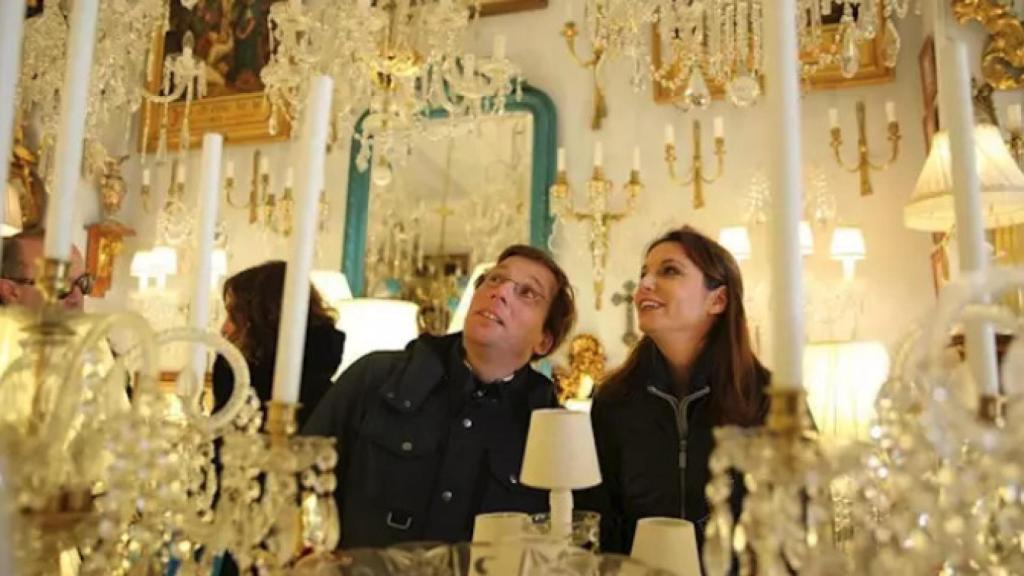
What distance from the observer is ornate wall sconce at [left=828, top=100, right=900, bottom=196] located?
3.40 m

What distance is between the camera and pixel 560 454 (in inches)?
29.0

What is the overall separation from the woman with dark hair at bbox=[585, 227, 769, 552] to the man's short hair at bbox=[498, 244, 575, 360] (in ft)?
0.44

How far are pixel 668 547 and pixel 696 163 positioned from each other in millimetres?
3071

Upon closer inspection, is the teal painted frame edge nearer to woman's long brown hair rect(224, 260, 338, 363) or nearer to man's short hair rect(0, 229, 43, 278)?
man's short hair rect(0, 229, 43, 278)

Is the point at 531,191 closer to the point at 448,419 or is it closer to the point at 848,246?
the point at 848,246

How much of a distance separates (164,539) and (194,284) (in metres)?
0.25

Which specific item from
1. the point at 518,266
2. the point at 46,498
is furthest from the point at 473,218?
the point at 46,498

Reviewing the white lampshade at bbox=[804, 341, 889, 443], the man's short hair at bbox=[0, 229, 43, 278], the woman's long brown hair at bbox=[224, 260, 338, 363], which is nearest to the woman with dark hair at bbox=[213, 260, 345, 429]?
the woman's long brown hair at bbox=[224, 260, 338, 363]

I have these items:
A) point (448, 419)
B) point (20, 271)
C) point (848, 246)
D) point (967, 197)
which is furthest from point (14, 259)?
point (848, 246)

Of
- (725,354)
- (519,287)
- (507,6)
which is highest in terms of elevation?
(507,6)

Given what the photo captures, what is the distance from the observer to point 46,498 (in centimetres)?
59

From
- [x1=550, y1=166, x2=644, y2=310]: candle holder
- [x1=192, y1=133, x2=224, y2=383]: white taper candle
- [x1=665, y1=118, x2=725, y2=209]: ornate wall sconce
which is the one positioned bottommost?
[x1=192, y1=133, x2=224, y2=383]: white taper candle

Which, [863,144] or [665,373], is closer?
[665,373]

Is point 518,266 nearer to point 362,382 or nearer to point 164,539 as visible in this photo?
point 362,382
